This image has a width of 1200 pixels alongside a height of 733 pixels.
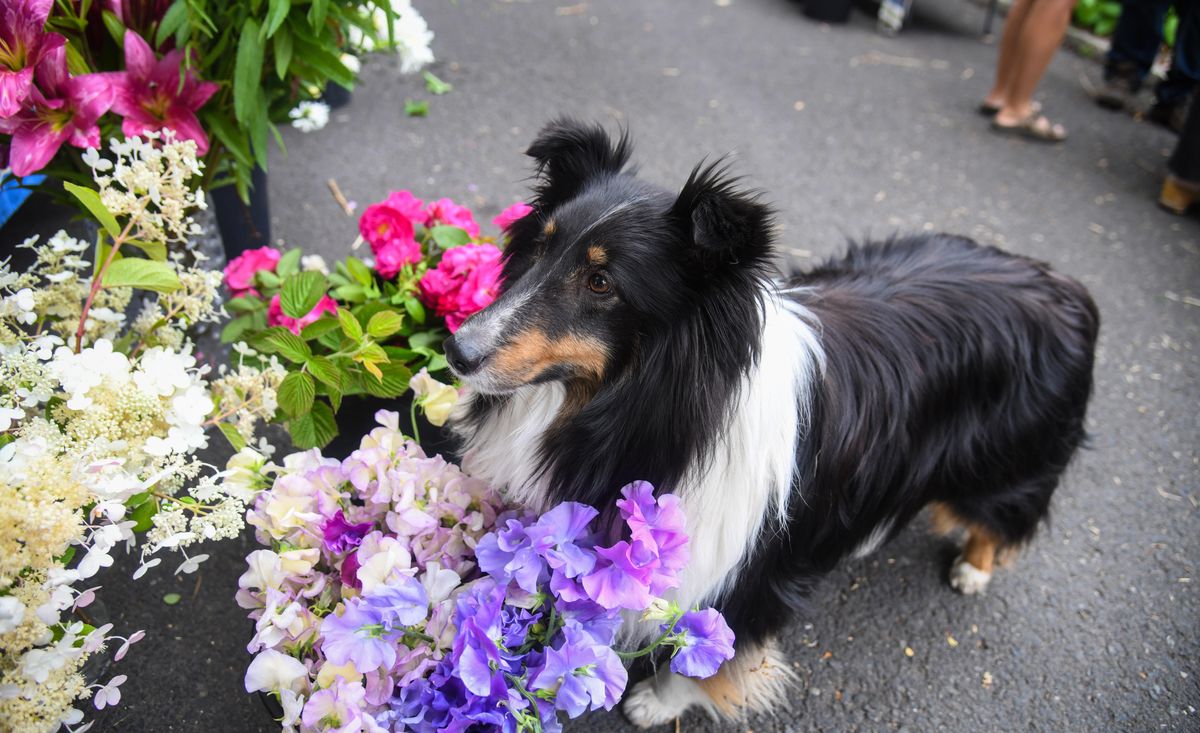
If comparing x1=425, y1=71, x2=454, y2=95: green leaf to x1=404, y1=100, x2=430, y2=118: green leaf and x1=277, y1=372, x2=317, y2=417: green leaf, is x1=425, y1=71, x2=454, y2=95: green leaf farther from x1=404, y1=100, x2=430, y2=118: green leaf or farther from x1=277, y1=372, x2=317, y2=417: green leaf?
x1=277, y1=372, x2=317, y2=417: green leaf

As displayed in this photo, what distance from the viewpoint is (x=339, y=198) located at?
398 centimetres

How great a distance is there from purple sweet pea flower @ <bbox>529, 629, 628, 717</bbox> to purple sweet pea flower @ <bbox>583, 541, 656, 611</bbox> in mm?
85

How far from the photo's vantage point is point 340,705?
1.42 meters

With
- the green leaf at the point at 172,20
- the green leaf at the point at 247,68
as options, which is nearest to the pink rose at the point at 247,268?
the green leaf at the point at 247,68

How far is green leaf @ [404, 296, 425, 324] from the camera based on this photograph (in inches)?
89.0

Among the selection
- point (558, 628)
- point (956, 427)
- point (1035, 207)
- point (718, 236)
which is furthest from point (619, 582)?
point (1035, 207)

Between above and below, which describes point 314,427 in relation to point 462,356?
below

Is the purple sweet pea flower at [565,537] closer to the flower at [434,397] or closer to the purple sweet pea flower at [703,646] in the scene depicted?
the purple sweet pea flower at [703,646]

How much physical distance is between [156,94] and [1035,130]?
204 inches

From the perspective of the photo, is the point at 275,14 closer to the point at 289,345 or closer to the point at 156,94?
the point at 156,94

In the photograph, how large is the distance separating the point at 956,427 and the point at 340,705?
1.65 metres

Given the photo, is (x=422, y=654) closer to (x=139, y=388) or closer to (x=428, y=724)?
(x=428, y=724)

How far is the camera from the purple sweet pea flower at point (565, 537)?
1.53m

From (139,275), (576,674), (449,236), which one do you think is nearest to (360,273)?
(449,236)
